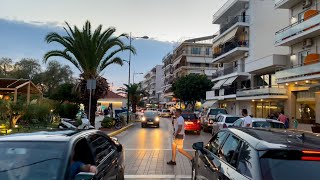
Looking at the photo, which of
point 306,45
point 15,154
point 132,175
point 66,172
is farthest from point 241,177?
point 306,45

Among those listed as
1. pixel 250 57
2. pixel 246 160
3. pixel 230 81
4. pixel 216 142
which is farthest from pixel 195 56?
pixel 246 160

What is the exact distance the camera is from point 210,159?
21.0 ft

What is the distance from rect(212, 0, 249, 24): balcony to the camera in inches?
2054

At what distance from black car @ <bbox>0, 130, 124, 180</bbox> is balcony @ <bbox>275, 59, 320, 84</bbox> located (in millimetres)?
25497

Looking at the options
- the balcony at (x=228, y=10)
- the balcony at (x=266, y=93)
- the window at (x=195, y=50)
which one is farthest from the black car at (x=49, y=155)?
the window at (x=195, y=50)

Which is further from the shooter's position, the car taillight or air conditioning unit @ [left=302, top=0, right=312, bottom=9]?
air conditioning unit @ [left=302, top=0, right=312, bottom=9]

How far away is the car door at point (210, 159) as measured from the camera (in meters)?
6.03

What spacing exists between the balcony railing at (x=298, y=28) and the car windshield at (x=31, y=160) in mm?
26981

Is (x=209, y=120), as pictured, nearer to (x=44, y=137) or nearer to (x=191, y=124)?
(x=191, y=124)

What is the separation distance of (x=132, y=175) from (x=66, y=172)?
6.22 meters

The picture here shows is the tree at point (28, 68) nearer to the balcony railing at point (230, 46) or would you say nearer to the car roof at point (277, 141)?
the balcony railing at point (230, 46)

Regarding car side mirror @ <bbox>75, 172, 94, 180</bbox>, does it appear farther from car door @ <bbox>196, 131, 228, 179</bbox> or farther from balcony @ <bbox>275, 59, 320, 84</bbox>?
balcony @ <bbox>275, 59, 320, 84</bbox>

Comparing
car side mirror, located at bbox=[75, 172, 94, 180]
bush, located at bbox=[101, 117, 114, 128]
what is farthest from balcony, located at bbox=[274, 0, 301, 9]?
car side mirror, located at bbox=[75, 172, 94, 180]

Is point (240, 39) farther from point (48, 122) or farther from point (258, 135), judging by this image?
point (258, 135)
